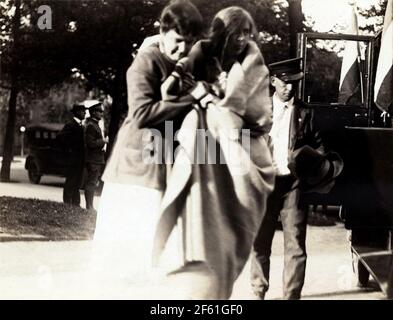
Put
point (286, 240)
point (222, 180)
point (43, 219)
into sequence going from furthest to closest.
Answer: point (43, 219), point (286, 240), point (222, 180)

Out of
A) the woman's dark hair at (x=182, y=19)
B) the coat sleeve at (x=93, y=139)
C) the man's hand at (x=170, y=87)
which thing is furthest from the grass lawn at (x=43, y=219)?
the woman's dark hair at (x=182, y=19)

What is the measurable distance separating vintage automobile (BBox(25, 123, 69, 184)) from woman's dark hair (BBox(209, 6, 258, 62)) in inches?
48.3

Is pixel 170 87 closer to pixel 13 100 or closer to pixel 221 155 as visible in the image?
pixel 221 155

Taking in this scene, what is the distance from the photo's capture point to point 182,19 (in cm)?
379

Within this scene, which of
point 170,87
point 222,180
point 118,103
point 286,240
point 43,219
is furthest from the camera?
point 43,219

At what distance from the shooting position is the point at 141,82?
3736 millimetres

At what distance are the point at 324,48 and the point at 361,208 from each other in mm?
1182

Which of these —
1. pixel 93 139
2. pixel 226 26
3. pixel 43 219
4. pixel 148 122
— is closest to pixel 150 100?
pixel 148 122

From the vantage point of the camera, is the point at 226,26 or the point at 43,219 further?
the point at 43,219

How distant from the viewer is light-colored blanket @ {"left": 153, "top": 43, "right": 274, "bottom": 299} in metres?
3.74

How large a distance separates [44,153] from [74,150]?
212 mm

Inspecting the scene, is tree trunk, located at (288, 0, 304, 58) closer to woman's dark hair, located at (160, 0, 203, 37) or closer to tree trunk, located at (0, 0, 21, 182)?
woman's dark hair, located at (160, 0, 203, 37)

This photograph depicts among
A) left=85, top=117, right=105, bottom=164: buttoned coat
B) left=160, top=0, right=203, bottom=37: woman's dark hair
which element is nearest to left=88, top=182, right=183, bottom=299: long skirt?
left=85, top=117, right=105, bottom=164: buttoned coat
